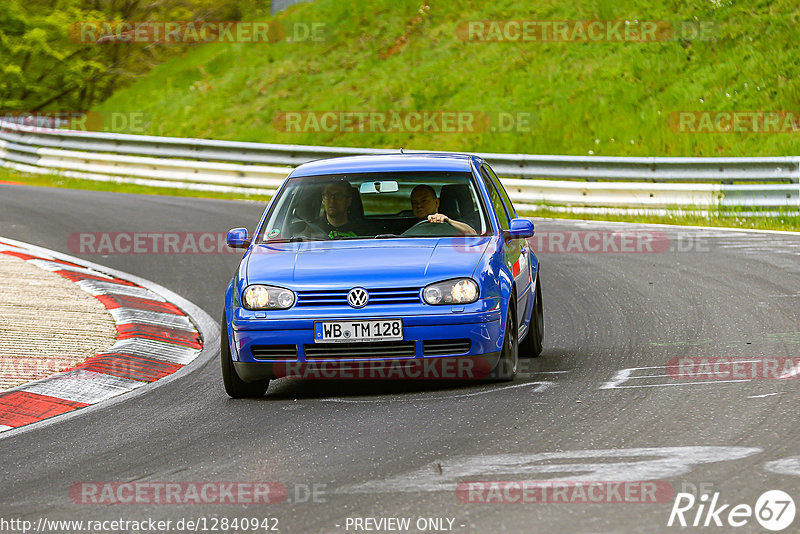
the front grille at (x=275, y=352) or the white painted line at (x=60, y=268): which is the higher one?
the white painted line at (x=60, y=268)

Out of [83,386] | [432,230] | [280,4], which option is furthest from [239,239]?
[280,4]

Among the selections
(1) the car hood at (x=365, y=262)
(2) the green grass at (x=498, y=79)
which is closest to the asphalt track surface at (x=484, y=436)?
(1) the car hood at (x=365, y=262)

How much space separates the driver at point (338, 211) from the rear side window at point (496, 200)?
1.06 meters

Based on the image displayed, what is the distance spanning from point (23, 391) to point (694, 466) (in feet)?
15.9

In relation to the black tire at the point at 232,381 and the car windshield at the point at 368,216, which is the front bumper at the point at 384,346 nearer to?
the black tire at the point at 232,381

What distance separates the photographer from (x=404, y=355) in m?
7.46

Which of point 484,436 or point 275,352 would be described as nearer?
point 484,436

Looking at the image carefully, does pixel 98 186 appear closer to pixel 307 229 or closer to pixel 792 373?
pixel 307 229

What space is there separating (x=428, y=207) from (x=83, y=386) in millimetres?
2752

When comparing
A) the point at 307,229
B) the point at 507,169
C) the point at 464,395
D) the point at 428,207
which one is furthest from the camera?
the point at 507,169

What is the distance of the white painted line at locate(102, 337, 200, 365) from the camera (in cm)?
975

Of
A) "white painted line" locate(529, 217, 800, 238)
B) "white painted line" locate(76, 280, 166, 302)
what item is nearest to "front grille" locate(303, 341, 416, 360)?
"white painted line" locate(76, 280, 166, 302)

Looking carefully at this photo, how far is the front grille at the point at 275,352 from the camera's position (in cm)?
755

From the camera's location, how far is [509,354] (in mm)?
7930
